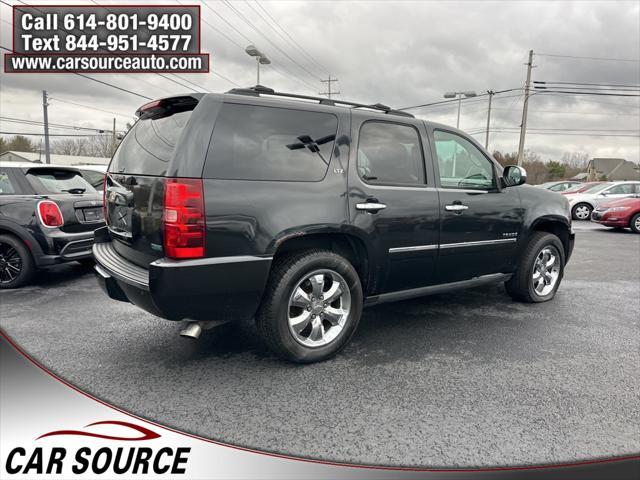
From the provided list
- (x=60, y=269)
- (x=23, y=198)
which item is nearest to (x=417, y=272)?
(x=23, y=198)

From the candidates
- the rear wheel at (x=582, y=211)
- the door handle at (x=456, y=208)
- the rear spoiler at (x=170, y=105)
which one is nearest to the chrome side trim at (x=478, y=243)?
the door handle at (x=456, y=208)

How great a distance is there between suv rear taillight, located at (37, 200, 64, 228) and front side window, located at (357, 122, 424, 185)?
4.10 metres

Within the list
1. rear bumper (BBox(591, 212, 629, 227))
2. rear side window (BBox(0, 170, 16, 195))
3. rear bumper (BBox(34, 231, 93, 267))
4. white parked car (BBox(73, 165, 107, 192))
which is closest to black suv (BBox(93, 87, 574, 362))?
rear bumper (BBox(34, 231, 93, 267))

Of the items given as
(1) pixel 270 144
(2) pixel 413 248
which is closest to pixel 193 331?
(1) pixel 270 144

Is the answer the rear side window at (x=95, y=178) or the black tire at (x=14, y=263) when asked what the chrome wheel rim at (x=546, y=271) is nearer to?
the black tire at (x=14, y=263)

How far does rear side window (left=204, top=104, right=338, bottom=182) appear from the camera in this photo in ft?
9.17

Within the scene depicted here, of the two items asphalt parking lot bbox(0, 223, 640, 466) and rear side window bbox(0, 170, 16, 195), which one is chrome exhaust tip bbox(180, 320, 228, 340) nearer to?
asphalt parking lot bbox(0, 223, 640, 466)

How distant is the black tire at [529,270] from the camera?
4.65 m

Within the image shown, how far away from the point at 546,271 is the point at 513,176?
4.34 feet

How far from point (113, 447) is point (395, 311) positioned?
2.96 m

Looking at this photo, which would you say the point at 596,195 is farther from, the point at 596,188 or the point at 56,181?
the point at 56,181

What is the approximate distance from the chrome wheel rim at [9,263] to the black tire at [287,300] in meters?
3.99

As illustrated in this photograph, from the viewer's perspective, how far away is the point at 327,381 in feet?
9.64

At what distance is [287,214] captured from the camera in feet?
9.66
